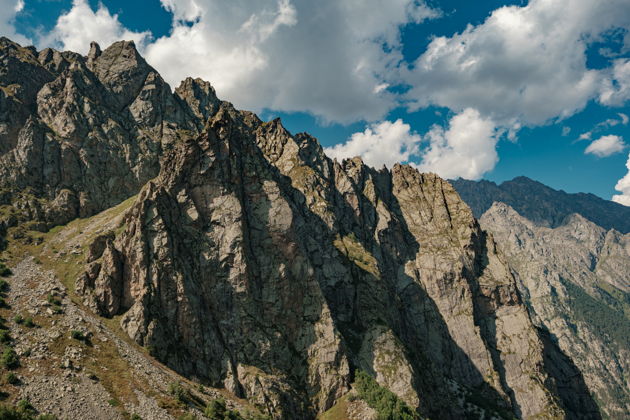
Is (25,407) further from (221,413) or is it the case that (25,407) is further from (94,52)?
(94,52)

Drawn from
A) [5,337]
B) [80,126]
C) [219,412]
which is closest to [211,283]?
[219,412]

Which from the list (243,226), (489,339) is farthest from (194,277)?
(489,339)

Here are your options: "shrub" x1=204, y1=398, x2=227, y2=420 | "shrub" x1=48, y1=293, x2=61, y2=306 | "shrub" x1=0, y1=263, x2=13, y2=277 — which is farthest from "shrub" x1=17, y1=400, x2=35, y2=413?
"shrub" x1=0, y1=263, x2=13, y2=277

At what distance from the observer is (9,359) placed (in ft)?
205

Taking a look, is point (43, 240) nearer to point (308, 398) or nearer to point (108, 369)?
point (108, 369)

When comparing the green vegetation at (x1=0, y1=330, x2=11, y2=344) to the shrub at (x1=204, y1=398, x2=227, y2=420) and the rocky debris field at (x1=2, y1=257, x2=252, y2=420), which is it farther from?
the shrub at (x1=204, y1=398, x2=227, y2=420)

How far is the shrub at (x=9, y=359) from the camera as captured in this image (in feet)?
203

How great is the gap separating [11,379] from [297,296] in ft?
236

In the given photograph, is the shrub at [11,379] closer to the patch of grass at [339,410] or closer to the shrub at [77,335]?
the shrub at [77,335]

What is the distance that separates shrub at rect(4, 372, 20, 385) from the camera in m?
59.1

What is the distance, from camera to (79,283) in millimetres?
91188

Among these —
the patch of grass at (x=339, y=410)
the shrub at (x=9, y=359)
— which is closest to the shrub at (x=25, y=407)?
the shrub at (x=9, y=359)

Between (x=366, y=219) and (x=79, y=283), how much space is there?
129699 millimetres

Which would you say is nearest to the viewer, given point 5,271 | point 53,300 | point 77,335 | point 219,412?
point 77,335
